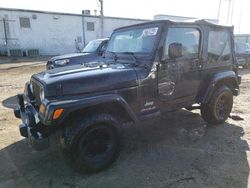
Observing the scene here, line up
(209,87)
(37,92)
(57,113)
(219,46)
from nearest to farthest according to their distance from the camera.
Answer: (57,113) < (37,92) < (209,87) < (219,46)

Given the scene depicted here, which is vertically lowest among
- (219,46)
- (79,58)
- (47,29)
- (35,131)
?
(35,131)

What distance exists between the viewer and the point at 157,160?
3834 millimetres

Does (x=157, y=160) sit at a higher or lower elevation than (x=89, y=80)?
lower

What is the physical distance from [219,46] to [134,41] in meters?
1.83

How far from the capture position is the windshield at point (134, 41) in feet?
12.9

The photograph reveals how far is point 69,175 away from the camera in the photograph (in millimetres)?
3465

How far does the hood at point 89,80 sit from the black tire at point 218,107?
210 centimetres

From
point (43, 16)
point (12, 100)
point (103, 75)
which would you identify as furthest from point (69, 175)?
point (43, 16)

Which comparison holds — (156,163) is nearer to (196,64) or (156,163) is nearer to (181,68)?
(181,68)

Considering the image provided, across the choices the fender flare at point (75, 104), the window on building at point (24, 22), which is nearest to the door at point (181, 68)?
the fender flare at point (75, 104)

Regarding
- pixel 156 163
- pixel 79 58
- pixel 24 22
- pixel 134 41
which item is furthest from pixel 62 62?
pixel 24 22

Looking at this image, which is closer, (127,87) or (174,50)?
(127,87)

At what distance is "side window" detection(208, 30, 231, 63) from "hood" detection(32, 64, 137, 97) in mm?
1874

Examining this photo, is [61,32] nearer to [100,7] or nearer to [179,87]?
[100,7]
